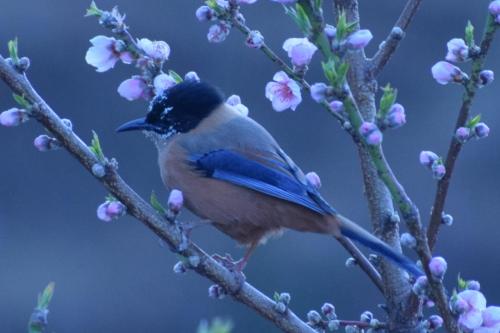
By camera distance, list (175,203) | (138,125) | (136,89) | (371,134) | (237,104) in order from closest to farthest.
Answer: (371,134) < (175,203) < (136,89) < (237,104) < (138,125)

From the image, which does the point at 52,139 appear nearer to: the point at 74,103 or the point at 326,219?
the point at 326,219

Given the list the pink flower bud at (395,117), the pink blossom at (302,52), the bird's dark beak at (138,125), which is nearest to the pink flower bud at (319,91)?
the pink flower bud at (395,117)

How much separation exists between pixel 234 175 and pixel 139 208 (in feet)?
2.80

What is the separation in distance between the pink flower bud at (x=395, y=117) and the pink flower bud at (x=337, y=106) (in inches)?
3.7

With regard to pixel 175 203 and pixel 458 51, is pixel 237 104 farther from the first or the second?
pixel 458 51

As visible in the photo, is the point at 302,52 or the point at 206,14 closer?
the point at 302,52

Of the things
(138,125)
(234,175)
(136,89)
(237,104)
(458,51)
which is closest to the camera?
(458,51)

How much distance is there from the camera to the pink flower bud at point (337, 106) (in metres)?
2.06

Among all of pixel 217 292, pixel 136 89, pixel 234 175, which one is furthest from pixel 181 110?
pixel 217 292

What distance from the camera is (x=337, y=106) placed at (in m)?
2.07

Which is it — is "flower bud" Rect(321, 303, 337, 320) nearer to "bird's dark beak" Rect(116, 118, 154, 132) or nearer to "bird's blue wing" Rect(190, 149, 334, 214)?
"bird's blue wing" Rect(190, 149, 334, 214)

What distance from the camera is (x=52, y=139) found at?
2375 mm

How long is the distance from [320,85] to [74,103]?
585cm

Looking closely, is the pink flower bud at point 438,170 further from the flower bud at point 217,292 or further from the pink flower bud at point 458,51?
the flower bud at point 217,292
